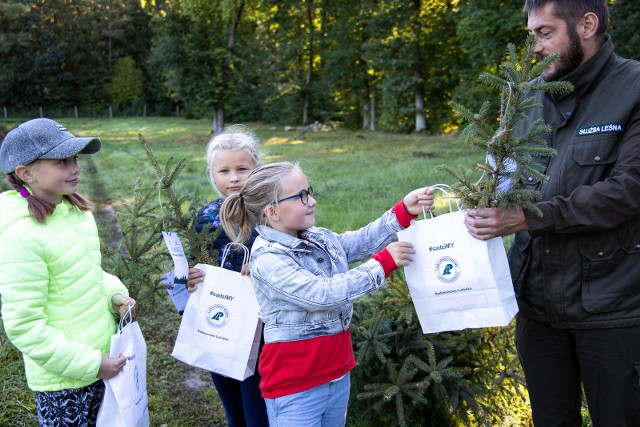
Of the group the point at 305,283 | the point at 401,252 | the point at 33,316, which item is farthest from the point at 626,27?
the point at 33,316

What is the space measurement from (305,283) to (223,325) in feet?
2.49

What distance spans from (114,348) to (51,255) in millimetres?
539

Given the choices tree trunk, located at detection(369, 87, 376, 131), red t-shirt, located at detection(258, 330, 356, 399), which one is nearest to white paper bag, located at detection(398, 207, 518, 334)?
red t-shirt, located at detection(258, 330, 356, 399)

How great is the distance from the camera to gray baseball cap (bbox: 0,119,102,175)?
2.68 meters

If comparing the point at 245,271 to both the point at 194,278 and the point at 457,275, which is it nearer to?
the point at 194,278

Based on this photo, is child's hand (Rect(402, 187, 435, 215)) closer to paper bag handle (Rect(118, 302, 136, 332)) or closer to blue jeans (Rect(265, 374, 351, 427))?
blue jeans (Rect(265, 374, 351, 427))

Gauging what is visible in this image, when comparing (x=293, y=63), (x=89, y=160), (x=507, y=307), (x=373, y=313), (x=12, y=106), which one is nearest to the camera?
(x=507, y=307)

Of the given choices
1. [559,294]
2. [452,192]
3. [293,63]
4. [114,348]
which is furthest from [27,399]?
[293,63]

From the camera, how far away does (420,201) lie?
9.41ft

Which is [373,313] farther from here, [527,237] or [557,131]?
[557,131]

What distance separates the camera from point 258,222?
2900 millimetres

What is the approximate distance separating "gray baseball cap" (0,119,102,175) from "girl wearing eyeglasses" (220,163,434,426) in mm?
884

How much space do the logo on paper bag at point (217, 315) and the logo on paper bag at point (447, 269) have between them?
1.15 m

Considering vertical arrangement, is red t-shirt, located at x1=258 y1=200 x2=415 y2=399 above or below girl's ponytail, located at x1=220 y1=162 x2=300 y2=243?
below
